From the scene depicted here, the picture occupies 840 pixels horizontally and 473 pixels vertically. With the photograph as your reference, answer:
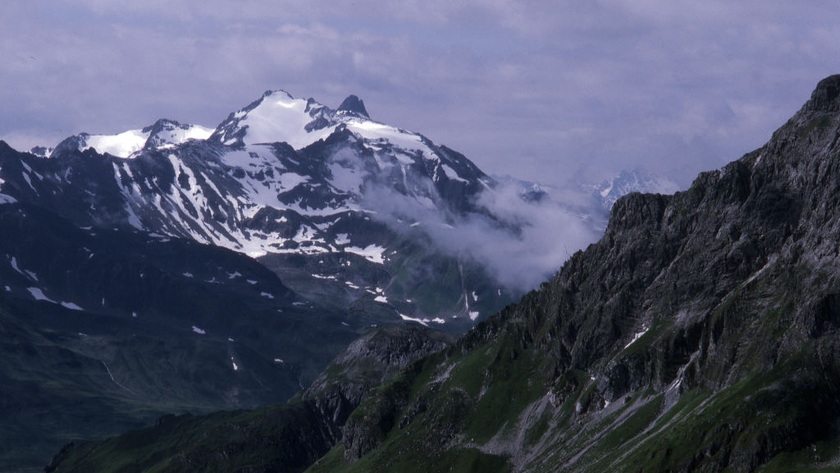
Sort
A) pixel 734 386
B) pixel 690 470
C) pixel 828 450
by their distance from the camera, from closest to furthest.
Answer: pixel 828 450 < pixel 690 470 < pixel 734 386

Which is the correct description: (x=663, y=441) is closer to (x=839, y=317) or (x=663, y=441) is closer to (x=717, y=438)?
(x=717, y=438)

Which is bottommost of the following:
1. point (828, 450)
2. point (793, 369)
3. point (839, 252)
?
point (828, 450)

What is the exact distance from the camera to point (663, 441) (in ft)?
621

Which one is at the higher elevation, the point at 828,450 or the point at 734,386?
the point at 734,386

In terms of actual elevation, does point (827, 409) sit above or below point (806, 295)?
below

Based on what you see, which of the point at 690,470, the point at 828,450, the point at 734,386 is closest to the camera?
the point at 828,450

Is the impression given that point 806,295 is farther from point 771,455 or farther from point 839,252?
point 771,455

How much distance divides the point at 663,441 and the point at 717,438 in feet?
41.5

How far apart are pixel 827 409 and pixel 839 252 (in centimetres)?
3800

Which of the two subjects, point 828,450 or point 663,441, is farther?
point 663,441

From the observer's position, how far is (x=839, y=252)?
655 ft

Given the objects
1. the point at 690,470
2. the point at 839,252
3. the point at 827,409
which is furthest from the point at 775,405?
Result: the point at 839,252

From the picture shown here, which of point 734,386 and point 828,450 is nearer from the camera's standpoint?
point 828,450

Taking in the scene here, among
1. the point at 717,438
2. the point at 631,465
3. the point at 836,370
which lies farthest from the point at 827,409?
A: the point at 631,465
